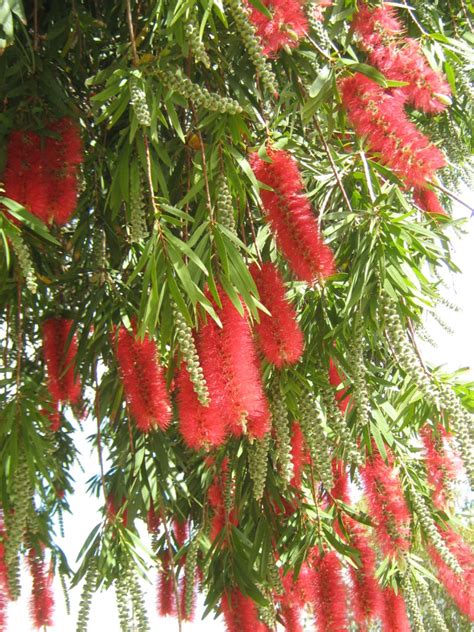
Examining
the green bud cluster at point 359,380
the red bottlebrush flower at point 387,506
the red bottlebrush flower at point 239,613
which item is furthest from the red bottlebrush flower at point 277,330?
the red bottlebrush flower at point 239,613

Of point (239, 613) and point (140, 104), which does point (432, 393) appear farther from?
point (239, 613)

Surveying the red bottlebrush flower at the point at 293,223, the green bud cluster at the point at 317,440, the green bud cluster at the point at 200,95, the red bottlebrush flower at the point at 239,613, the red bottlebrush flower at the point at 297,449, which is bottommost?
the red bottlebrush flower at the point at 239,613

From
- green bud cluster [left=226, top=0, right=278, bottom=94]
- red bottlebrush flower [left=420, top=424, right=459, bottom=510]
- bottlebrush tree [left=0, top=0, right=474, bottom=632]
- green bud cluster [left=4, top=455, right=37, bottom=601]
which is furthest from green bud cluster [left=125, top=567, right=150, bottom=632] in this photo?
green bud cluster [left=226, top=0, right=278, bottom=94]

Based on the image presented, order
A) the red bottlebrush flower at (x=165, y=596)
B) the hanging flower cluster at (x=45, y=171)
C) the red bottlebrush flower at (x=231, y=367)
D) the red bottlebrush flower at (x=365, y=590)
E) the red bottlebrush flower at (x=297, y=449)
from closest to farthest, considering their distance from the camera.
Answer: the red bottlebrush flower at (x=231, y=367) < the hanging flower cluster at (x=45, y=171) < the red bottlebrush flower at (x=297, y=449) < the red bottlebrush flower at (x=365, y=590) < the red bottlebrush flower at (x=165, y=596)

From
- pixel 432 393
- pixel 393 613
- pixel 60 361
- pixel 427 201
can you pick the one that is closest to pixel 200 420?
pixel 432 393

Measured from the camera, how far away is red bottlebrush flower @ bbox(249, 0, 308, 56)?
166 centimetres

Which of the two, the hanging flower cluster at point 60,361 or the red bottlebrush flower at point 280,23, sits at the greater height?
the red bottlebrush flower at point 280,23

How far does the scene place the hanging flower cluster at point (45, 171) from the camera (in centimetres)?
192

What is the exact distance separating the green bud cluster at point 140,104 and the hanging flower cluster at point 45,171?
0.41m

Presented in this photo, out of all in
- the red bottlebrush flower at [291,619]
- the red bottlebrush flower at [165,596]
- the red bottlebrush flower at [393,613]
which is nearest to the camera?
the red bottlebrush flower at [393,613]

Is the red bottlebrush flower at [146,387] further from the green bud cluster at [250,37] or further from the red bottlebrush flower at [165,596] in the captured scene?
the red bottlebrush flower at [165,596]

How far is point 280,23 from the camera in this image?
65.1 inches

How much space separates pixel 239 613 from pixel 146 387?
86 cm

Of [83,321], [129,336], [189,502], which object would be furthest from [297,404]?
[189,502]
